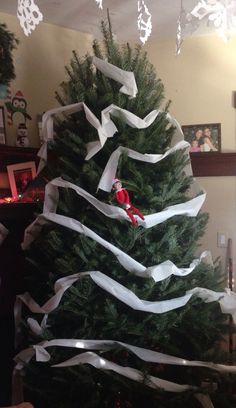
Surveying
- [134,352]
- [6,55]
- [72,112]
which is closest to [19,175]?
[6,55]

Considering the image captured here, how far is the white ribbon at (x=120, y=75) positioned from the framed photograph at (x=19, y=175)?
73cm

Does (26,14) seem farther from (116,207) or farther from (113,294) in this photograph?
(113,294)

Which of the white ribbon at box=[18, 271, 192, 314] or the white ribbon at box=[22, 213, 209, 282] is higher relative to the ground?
the white ribbon at box=[22, 213, 209, 282]

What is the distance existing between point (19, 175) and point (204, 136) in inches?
40.5

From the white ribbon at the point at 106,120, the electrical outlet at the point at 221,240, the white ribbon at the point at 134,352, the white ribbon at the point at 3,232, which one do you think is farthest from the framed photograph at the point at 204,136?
the white ribbon at the point at 134,352

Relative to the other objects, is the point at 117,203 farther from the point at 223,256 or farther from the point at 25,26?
the point at 223,256

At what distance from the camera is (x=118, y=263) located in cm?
115

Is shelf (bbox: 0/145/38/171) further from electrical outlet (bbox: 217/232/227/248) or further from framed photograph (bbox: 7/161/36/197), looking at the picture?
electrical outlet (bbox: 217/232/227/248)

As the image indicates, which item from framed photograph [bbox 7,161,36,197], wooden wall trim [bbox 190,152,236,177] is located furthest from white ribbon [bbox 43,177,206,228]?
wooden wall trim [bbox 190,152,236,177]

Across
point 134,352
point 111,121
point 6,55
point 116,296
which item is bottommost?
point 134,352

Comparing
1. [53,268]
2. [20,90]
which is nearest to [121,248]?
[53,268]

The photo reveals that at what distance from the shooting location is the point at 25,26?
1.16 m

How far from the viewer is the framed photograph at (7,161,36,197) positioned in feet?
5.65

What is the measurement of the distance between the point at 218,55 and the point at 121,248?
4.74ft
